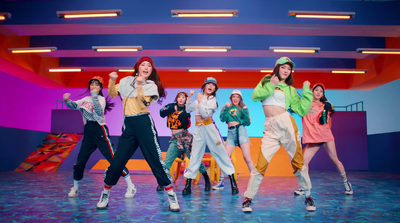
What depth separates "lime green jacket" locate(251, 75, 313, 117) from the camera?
11.0 feet

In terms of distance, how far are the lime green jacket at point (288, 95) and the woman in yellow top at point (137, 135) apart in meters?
1.09

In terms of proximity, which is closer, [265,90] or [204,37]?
[265,90]

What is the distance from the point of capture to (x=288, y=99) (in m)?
3.53

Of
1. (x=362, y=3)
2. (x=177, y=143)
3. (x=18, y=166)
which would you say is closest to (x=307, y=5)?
(x=362, y=3)

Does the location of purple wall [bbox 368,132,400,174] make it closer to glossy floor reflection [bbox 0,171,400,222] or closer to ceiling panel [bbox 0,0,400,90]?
ceiling panel [bbox 0,0,400,90]

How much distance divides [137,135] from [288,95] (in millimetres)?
1671

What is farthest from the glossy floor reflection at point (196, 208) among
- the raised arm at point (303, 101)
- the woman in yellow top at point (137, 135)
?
the raised arm at point (303, 101)

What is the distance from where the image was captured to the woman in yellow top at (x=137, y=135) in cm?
327

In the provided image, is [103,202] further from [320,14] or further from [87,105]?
[320,14]

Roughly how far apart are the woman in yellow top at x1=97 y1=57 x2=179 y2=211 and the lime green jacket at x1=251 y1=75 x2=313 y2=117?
3.57ft

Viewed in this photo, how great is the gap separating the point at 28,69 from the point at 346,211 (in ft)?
32.9

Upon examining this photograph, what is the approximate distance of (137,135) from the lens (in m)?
→ 3.28

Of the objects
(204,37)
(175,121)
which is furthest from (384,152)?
(175,121)

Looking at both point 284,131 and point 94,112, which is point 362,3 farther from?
point 94,112
